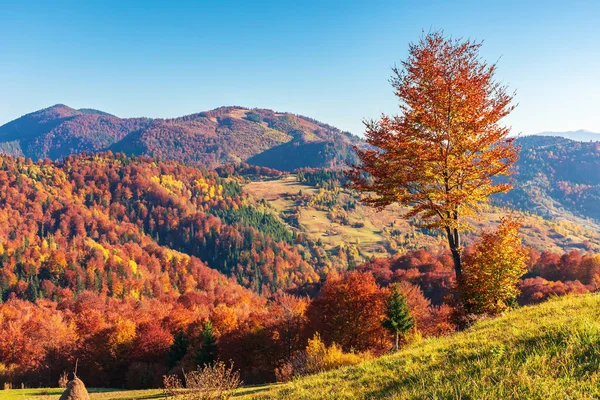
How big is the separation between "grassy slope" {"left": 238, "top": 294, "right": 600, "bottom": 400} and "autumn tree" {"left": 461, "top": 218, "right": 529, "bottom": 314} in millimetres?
5072

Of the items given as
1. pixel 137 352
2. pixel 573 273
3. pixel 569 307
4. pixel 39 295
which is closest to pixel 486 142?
pixel 569 307

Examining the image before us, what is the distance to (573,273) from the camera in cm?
12225

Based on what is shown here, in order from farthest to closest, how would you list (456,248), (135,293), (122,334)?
(135,293) < (122,334) < (456,248)

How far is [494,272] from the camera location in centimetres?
1602

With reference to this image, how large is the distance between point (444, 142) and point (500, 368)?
494 inches

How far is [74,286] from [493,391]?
206 meters

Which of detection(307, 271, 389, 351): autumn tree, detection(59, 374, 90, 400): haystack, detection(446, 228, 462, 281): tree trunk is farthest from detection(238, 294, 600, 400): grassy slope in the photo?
detection(307, 271, 389, 351): autumn tree

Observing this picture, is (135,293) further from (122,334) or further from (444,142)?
(444,142)

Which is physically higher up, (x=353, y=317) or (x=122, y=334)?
(x=353, y=317)

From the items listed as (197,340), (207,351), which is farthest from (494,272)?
(197,340)

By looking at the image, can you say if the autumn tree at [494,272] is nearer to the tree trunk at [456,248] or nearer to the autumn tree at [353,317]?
the tree trunk at [456,248]

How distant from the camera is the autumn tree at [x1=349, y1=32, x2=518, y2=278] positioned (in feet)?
53.4

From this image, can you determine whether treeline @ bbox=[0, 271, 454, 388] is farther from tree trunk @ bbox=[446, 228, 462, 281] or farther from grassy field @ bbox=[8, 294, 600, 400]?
grassy field @ bbox=[8, 294, 600, 400]

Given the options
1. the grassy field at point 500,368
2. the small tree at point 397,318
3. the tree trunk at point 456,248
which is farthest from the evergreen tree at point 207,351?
the grassy field at point 500,368
